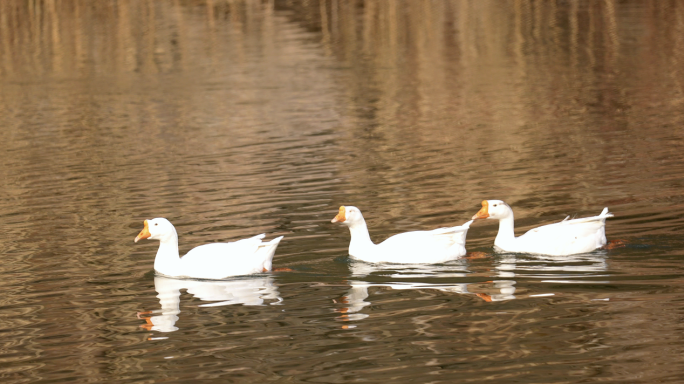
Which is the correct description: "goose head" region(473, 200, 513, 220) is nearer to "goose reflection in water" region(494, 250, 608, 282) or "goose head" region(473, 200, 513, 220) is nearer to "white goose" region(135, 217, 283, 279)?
"goose reflection in water" region(494, 250, 608, 282)

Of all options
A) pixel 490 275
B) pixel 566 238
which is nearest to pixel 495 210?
pixel 566 238

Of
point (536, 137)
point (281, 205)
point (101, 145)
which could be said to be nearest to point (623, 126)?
point (536, 137)

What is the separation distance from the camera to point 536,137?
84.6 ft

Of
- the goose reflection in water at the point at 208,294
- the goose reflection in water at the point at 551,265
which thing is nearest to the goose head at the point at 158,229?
the goose reflection in water at the point at 208,294

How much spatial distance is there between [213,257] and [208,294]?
0.62m

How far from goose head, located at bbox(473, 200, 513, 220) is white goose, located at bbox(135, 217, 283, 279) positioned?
3.08m

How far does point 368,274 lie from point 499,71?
1073 inches

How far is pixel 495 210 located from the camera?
14812 mm

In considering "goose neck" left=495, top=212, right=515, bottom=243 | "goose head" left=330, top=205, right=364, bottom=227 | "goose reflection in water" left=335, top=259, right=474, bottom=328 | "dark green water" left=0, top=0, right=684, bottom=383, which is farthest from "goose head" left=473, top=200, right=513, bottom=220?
"goose head" left=330, top=205, right=364, bottom=227

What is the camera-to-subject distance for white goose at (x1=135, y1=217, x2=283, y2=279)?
13.6m

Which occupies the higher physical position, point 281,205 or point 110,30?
point 110,30

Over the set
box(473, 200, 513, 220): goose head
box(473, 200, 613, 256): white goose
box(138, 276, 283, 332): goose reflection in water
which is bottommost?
box(138, 276, 283, 332): goose reflection in water

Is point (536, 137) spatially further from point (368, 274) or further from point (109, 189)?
point (368, 274)

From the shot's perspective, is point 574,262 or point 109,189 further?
point 109,189
